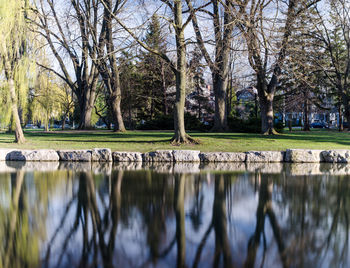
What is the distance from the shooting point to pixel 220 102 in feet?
84.6

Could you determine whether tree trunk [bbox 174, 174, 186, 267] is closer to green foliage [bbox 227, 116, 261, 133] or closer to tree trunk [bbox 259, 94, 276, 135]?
tree trunk [bbox 259, 94, 276, 135]

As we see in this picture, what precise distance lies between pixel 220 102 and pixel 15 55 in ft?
43.0

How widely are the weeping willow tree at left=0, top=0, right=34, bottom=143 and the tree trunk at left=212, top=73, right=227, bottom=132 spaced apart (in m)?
11.9

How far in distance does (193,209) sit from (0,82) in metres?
17.5

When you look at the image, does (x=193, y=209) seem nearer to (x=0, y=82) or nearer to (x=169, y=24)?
(x=169, y=24)

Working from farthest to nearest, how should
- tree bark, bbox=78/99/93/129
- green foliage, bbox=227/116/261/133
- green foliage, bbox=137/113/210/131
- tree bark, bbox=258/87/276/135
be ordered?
tree bark, bbox=78/99/93/129 < green foliage, bbox=137/113/210/131 < green foliage, bbox=227/116/261/133 < tree bark, bbox=258/87/276/135

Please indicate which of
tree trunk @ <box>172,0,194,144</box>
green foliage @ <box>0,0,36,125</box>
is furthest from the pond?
green foliage @ <box>0,0,36,125</box>

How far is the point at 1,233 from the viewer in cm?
549

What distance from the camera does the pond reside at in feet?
15.0

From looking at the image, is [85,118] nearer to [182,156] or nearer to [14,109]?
[14,109]

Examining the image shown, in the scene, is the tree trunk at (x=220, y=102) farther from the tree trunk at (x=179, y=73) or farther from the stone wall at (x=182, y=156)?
the stone wall at (x=182, y=156)

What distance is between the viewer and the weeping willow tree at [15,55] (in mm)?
18453

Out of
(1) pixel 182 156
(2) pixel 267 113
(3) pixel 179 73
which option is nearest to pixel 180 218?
(1) pixel 182 156

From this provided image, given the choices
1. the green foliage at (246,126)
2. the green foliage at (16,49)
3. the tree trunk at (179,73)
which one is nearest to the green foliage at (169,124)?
the green foliage at (246,126)
